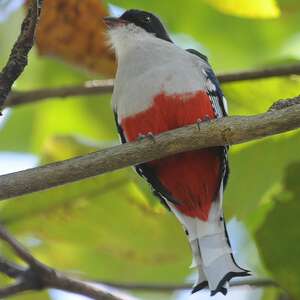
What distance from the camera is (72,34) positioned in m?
4.90

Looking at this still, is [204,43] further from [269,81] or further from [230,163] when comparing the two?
[230,163]

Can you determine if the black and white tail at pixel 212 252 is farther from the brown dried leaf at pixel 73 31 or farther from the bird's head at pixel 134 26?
the brown dried leaf at pixel 73 31

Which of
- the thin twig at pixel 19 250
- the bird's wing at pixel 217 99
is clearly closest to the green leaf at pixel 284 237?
the bird's wing at pixel 217 99

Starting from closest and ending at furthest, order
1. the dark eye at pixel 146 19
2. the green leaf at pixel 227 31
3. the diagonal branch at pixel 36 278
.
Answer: the diagonal branch at pixel 36 278, the dark eye at pixel 146 19, the green leaf at pixel 227 31

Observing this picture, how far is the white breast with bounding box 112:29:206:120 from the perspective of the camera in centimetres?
415

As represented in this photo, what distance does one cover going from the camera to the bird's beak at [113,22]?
4.82 m

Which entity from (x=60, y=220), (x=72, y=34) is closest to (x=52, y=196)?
(x=60, y=220)

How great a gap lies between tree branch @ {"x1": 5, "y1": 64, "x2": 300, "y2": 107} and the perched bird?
0.31 meters

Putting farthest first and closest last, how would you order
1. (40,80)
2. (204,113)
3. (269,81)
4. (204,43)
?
(40,80), (204,43), (269,81), (204,113)

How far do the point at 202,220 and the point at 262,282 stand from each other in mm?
471

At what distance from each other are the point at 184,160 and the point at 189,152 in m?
0.05

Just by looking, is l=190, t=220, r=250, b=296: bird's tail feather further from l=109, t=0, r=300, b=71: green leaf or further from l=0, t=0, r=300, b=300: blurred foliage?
l=109, t=0, r=300, b=71: green leaf

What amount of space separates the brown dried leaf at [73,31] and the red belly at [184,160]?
873 mm

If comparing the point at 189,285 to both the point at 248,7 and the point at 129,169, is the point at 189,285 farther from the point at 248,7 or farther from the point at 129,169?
the point at 248,7
